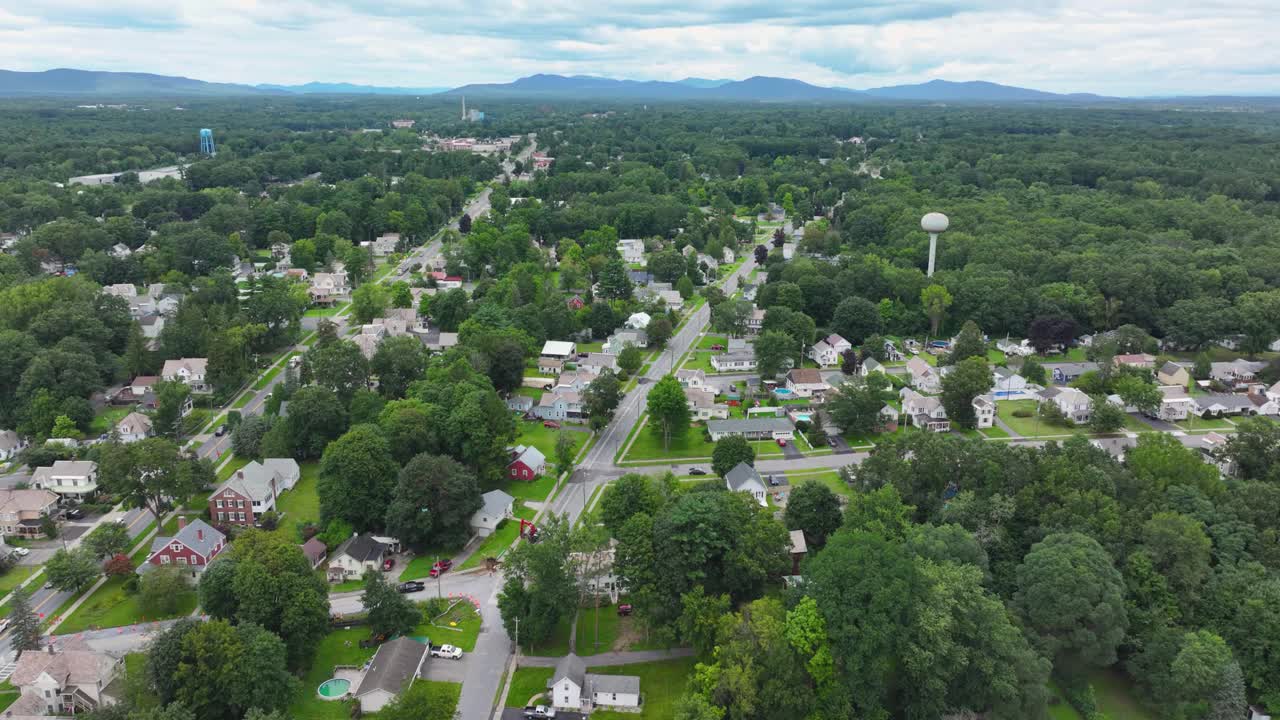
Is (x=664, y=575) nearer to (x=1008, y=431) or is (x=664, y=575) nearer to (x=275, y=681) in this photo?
(x=275, y=681)

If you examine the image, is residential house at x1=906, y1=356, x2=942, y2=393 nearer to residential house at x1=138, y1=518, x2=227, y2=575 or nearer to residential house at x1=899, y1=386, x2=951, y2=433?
residential house at x1=899, y1=386, x2=951, y2=433

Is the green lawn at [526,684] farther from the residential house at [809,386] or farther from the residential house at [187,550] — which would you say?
the residential house at [809,386]

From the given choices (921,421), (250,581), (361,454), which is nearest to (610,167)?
(921,421)

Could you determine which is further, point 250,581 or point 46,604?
point 46,604

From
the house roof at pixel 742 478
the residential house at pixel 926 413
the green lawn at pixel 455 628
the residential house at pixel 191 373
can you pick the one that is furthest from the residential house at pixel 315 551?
the residential house at pixel 926 413

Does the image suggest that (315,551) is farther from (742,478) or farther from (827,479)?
(827,479)
